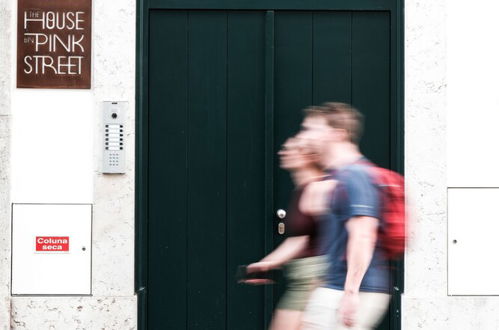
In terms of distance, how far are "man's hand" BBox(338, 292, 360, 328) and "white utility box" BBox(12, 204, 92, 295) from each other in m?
2.84

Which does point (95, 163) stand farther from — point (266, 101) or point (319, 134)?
point (319, 134)

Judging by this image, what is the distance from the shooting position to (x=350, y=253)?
4.13 metres

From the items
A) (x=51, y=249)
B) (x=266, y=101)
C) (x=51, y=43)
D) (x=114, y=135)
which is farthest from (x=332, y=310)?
(x=51, y=43)

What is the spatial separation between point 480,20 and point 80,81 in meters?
3.05

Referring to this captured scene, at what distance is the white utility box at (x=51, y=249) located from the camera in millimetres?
6395

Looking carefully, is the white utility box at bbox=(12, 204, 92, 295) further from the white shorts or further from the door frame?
the white shorts

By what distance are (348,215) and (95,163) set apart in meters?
2.78

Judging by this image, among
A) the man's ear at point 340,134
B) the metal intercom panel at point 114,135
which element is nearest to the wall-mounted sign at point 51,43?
the metal intercom panel at point 114,135

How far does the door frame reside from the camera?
21.1 feet

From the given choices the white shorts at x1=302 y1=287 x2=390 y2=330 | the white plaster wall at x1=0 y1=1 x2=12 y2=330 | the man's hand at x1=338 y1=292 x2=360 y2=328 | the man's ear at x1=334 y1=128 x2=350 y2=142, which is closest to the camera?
the man's hand at x1=338 y1=292 x2=360 y2=328

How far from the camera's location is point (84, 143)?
641cm

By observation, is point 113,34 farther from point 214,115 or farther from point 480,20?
point 480,20

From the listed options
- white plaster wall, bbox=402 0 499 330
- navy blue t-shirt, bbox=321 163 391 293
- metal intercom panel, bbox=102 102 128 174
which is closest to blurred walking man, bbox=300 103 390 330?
navy blue t-shirt, bbox=321 163 391 293

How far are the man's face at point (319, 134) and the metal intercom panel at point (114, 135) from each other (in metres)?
2.23
